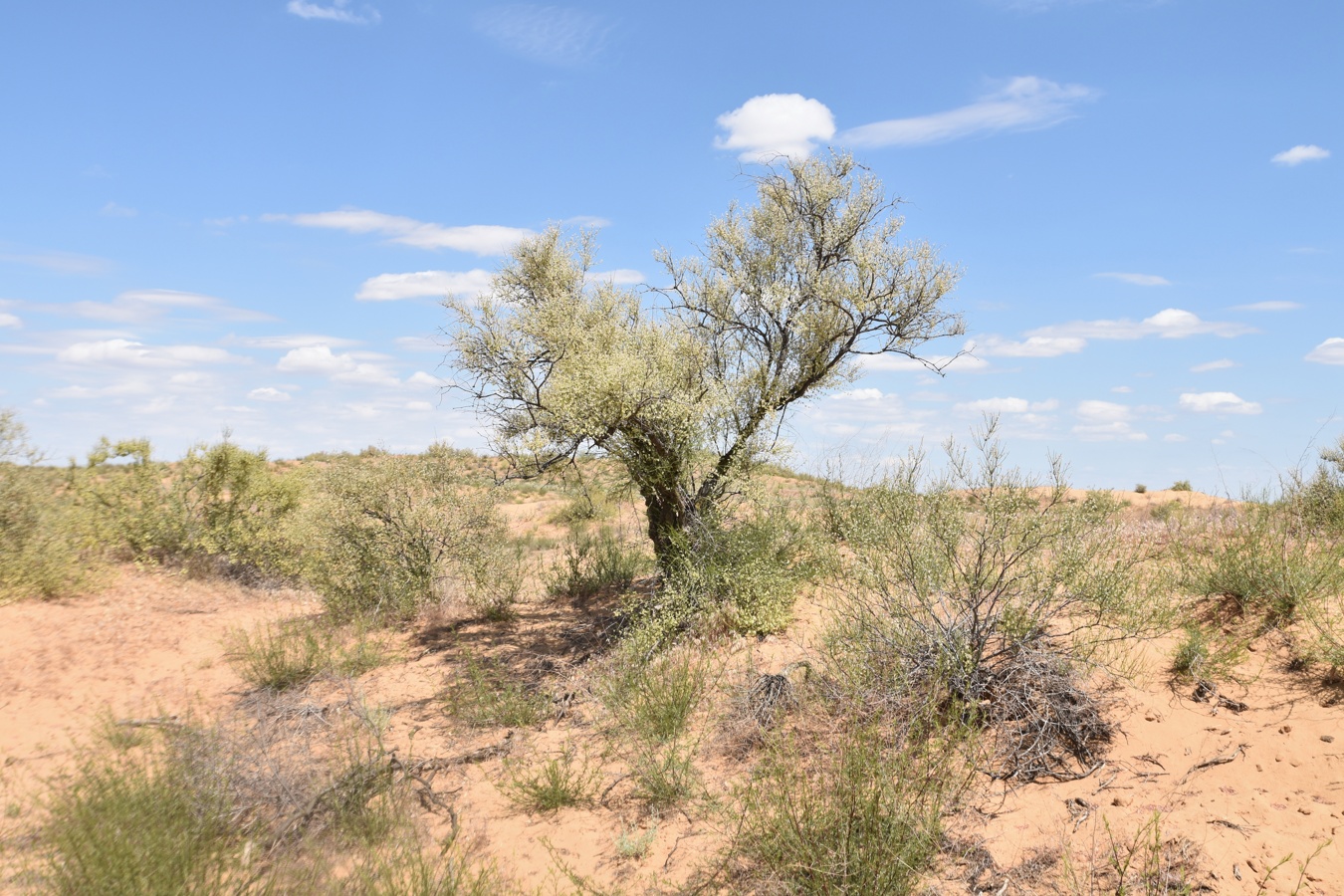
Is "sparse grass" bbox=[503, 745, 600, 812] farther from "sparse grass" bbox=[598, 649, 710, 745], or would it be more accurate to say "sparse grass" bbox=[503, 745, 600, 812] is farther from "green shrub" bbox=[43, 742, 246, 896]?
"green shrub" bbox=[43, 742, 246, 896]

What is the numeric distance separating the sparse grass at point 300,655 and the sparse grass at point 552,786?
459 centimetres

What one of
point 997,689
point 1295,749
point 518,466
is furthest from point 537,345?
point 1295,749

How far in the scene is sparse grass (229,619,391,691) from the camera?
10.3 m

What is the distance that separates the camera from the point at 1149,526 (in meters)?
13.0

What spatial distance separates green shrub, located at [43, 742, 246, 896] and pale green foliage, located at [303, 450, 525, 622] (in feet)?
21.9

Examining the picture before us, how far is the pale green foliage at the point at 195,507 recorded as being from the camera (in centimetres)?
1554

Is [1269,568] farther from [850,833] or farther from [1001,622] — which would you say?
[850,833]

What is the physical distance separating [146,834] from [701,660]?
5167 mm

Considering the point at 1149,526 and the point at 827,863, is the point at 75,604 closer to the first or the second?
the point at 827,863

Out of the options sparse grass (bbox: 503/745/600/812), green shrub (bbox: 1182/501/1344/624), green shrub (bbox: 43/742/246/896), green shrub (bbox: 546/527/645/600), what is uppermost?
green shrub (bbox: 1182/501/1344/624)

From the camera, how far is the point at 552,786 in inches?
261

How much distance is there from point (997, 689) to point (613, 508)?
56.1ft

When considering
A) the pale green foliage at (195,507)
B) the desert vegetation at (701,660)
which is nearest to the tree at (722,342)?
the desert vegetation at (701,660)

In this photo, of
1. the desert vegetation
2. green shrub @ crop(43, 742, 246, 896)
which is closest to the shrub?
the desert vegetation
